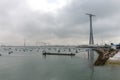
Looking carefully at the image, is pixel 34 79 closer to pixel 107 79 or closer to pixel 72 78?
pixel 72 78

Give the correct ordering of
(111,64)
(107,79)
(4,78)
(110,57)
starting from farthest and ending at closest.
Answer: (110,57), (111,64), (4,78), (107,79)

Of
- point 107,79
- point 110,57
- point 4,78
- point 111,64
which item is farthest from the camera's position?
point 110,57

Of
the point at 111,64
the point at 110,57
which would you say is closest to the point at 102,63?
the point at 111,64

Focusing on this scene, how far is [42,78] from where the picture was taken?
52469mm

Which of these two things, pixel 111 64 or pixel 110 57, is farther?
pixel 110 57

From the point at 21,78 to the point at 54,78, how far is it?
26.0 ft

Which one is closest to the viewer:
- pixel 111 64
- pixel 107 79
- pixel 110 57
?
pixel 107 79

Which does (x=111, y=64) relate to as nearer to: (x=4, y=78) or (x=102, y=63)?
(x=102, y=63)

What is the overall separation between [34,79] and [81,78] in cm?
1069

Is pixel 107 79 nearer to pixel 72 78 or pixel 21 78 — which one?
pixel 72 78

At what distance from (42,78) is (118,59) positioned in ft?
119

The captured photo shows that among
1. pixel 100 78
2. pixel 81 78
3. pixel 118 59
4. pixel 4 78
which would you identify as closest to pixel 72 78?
pixel 81 78

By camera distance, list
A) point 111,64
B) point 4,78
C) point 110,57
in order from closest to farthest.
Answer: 1. point 4,78
2. point 111,64
3. point 110,57

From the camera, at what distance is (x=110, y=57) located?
83312 mm
